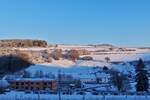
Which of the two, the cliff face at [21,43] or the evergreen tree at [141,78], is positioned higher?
the cliff face at [21,43]

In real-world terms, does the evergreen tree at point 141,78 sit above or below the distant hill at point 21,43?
below

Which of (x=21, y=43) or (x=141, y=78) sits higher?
(x=21, y=43)

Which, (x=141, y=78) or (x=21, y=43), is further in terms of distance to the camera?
(x=21, y=43)

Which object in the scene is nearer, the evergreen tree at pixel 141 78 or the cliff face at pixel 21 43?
the evergreen tree at pixel 141 78

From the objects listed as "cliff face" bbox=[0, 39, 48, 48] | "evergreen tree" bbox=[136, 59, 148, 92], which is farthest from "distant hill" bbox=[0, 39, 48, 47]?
"evergreen tree" bbox=[136, 59, 148, 92]

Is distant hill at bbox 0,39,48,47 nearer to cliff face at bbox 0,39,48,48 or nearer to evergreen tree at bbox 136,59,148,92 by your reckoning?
cliff face at bbox 0,39,48,48

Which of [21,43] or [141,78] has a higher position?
[21,43]

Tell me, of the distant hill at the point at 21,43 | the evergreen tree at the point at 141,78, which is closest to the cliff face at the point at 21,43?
the distant hill at the point at 21,43

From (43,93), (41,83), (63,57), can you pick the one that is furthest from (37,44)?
(43,93)

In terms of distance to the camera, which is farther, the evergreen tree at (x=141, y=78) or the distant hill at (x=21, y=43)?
the distant hill at (x=21, y=43)

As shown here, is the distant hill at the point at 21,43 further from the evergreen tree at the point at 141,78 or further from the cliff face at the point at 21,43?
the evergreen tree at the point at 141,78

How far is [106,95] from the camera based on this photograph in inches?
810

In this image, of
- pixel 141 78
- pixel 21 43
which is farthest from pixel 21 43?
pixel 141 78

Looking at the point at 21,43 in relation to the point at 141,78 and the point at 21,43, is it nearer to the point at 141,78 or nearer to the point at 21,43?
the point at 21,43
